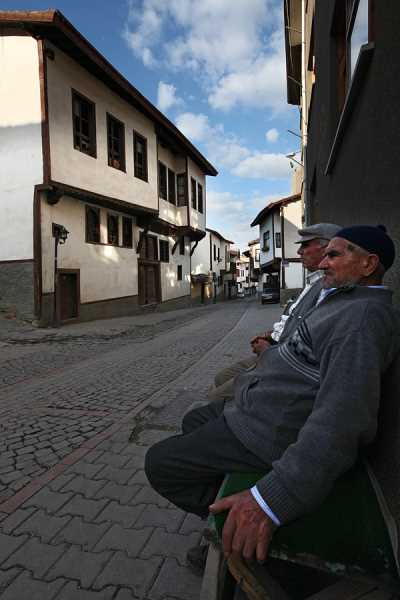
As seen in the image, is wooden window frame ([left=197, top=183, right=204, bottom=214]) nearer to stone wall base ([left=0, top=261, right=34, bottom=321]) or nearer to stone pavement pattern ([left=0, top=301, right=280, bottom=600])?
stone wall base ([left=0, top=261, right=34, bottom=321])

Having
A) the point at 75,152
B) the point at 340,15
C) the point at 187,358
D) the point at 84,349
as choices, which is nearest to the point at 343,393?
the point at 340,15

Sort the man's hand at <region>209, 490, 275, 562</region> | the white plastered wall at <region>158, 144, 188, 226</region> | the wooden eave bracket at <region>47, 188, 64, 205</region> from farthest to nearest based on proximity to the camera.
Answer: the white plastered wall at <region>158, 144, 188, 226</region>, the wooden eave bracket at <region>47, 188, 64, 205</region>, the man's hand at <region>209, 490, 275, 562</region>

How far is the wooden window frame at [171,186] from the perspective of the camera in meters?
22.6

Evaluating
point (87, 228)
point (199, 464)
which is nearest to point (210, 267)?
point (87, 228)

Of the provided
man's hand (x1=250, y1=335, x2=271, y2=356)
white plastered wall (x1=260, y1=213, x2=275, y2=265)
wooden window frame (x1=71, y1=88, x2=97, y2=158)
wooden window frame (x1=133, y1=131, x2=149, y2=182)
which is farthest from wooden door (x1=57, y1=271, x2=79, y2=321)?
white plastered wall (x1=260, y1=213, x2=275, y2=265)

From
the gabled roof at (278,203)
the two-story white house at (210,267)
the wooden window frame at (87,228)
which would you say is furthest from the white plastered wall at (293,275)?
the wooden window frame at (87,228)

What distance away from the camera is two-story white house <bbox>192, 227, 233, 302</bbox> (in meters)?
34.0

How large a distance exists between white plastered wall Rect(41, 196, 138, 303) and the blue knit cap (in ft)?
42.9

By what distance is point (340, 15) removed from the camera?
4527 mm

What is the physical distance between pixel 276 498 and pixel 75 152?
48.9ft

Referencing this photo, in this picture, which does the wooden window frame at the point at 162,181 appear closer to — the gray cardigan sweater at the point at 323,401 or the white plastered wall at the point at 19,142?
the white plastered wall at the point at 19,142

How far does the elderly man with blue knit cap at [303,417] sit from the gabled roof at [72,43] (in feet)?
46.4

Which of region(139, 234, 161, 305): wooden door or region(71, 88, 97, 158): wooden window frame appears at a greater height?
region(71, 88, 97, 158): wooden window frame

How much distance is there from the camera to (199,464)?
1621 millimetres
